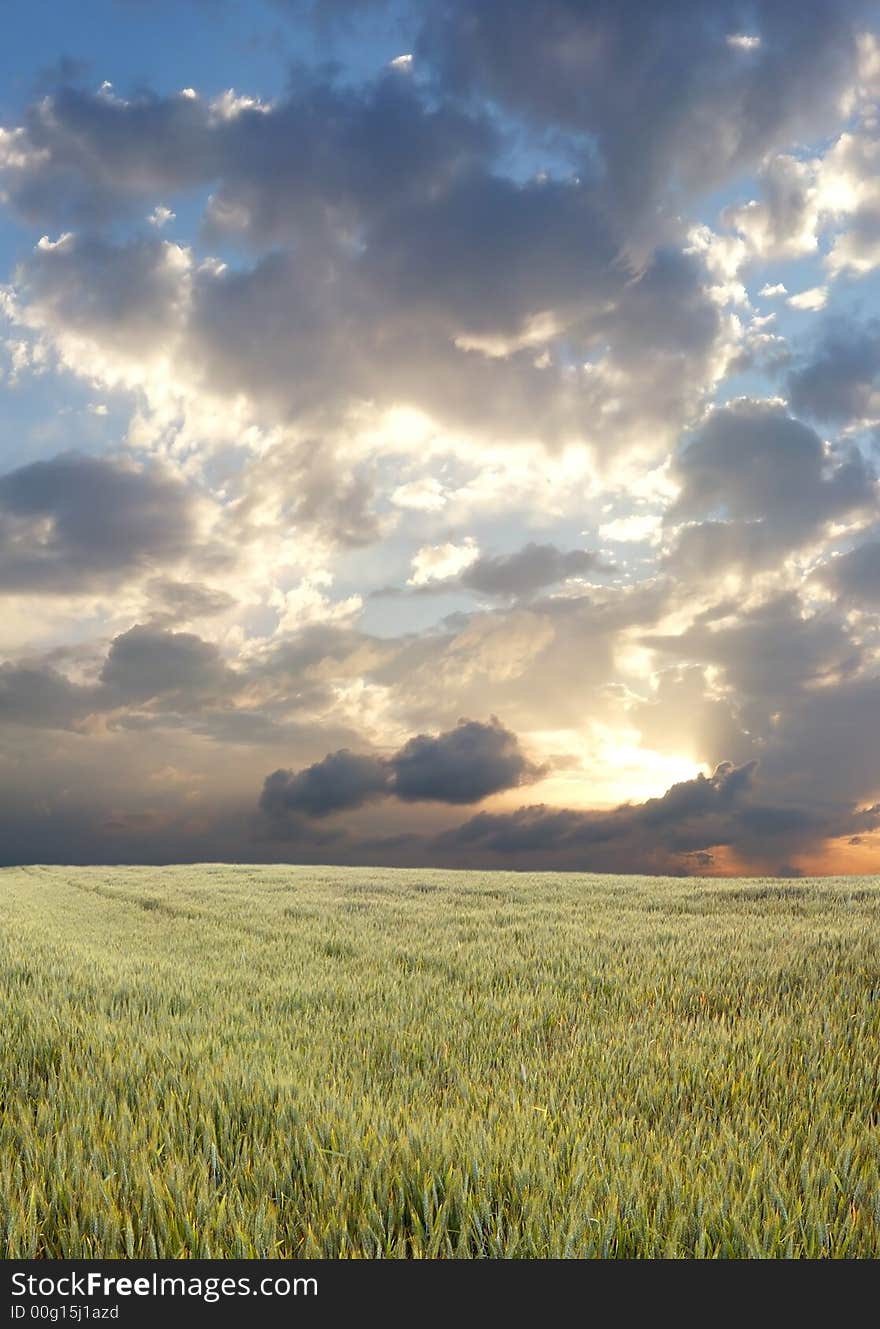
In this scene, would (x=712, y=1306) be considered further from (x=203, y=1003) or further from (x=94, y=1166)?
(x=203, y=1003)

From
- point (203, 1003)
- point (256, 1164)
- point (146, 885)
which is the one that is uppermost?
point (256, 1164)

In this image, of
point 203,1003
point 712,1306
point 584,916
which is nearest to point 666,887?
point 584,916

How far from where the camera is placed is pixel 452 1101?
4836mm

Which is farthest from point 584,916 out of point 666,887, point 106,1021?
point 106,1021

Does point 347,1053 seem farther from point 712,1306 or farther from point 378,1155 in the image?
point 712,1306

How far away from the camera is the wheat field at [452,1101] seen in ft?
10.4

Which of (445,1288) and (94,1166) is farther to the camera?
(94,1166)

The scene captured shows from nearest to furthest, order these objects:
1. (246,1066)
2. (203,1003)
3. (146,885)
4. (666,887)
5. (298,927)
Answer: (246,1066), (203,1003), (298,927), (666,887), (146,885)

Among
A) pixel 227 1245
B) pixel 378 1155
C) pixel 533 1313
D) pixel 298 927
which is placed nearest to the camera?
pixel 533 1313

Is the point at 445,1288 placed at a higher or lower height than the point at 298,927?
higher

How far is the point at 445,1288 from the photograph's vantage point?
112 inches

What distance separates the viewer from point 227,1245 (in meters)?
3.11

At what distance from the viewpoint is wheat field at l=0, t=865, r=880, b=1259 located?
3.18 metres

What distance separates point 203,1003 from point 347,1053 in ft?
8.29
